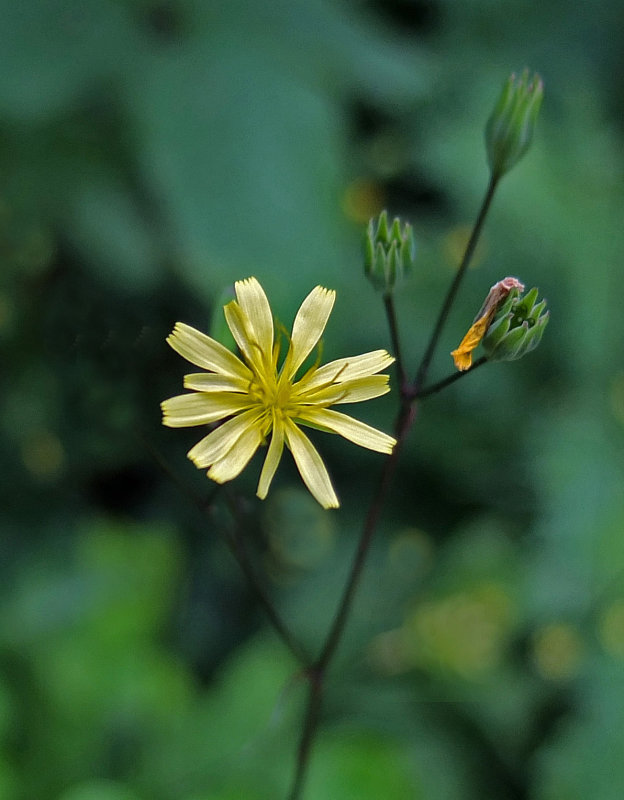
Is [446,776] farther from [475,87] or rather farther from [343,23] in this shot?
[475,87]

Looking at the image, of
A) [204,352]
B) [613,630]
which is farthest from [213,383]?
[613,630]

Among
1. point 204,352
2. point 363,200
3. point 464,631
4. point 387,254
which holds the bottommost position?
point 464,631

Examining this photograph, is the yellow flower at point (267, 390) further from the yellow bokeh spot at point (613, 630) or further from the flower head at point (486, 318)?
the yellow bokeh spot at point (613, 630)

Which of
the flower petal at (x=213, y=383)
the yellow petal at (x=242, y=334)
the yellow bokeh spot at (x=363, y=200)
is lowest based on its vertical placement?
the flower petal at (x=213, y=383)

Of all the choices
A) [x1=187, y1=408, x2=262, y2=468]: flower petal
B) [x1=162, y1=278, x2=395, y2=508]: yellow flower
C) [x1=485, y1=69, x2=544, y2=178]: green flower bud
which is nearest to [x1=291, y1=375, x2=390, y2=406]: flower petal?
[x1=162, y1=278, x2=395, y2=508]: yellow flower

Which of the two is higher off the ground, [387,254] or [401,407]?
[387,254]

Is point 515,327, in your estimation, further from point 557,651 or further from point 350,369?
point 557,651

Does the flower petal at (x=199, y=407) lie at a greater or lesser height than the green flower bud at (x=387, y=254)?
lesser

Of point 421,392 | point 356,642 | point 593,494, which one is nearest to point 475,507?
point 593,494

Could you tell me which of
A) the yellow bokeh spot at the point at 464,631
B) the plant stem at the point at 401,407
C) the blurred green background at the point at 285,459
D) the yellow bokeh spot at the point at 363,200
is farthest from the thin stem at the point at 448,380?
the yellow bokeh spot at the point at 363,200
